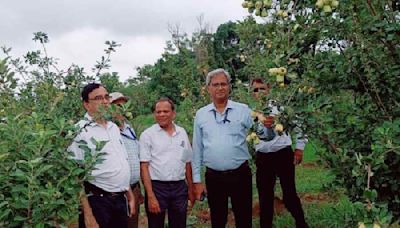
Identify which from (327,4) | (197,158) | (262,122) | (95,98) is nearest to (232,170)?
(197,158)

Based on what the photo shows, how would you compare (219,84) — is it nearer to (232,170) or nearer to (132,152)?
(232,170)

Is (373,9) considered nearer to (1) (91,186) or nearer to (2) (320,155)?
(2) (320,155)

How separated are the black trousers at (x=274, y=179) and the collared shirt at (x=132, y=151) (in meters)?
1.28

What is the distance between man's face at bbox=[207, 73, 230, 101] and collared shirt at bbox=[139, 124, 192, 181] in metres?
0.46

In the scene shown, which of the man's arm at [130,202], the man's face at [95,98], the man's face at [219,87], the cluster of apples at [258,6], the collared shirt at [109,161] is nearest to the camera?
the cluster of apples at [258,6]

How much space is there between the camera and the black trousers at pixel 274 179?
16.5 feet

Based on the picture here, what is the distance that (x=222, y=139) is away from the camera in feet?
14.3

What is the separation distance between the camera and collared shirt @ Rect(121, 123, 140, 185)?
4195mm

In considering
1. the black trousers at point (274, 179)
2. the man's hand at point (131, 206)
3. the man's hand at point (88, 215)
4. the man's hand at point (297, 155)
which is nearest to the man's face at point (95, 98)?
the man's hand at point (88, 215)

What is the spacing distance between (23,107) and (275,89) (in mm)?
1882

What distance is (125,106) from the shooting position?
2799 millimetres

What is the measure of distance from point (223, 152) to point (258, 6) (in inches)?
74.6

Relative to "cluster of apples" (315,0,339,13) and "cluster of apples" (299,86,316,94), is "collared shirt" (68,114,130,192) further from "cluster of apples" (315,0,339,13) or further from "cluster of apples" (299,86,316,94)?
"cluster of apples" (315,0,339,13)

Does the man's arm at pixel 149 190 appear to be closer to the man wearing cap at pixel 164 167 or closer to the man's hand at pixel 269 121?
the man wearing cap at pixel 164 167
